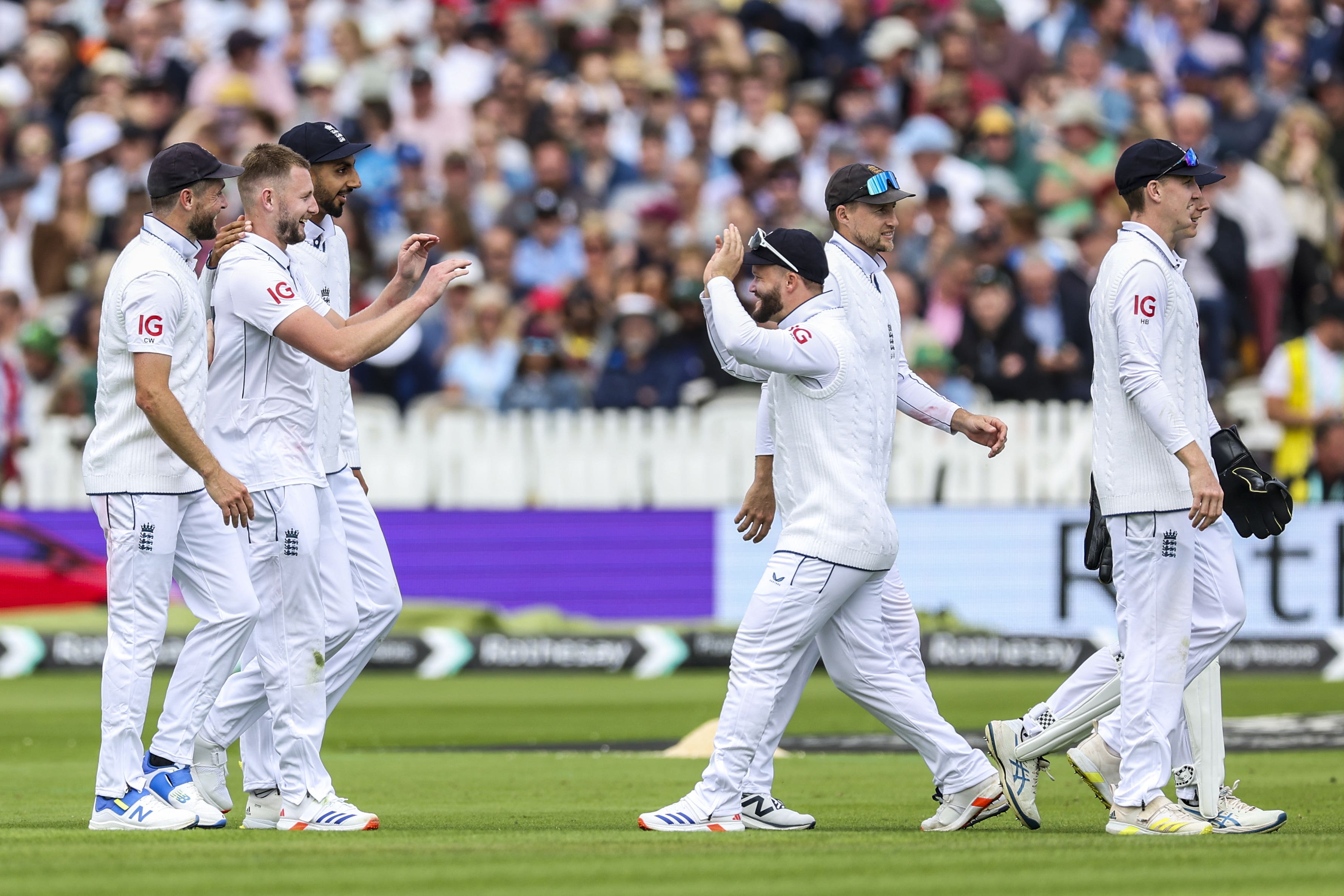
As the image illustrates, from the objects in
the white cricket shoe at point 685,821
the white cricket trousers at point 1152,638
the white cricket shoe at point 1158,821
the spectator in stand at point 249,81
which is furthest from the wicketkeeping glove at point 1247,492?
the spectator in stand at point 249,81

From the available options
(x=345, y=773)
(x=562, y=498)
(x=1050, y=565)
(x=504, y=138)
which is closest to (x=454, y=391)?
(x=562, y=498)

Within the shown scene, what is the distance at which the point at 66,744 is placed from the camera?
12.8 metres

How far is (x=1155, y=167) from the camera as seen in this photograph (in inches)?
329

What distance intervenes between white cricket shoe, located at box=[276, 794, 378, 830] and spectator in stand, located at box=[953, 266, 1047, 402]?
10893mm

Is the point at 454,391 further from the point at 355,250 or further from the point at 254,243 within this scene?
the point at 254,243

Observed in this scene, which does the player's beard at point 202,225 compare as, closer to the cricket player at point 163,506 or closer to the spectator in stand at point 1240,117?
the cricket player at point 163,506

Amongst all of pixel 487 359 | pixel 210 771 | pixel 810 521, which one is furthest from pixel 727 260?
pixel 487 359

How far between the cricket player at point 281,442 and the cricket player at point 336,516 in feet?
0.42

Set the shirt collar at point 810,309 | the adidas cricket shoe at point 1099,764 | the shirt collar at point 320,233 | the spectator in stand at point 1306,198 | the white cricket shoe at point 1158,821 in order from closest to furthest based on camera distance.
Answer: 1. the white cricket shoe at point 1158,821
2. the shirt collar at point 810,309
3. the adidas cricket shoe at point 1099,764
4. the shirt collar at point 320,233
5. the spectator in stand at point 1306,198

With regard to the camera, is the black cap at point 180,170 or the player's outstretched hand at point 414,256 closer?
the black cap at point 180,170

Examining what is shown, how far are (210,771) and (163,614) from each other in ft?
2.70

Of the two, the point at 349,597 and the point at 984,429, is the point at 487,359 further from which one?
the point at 984,429

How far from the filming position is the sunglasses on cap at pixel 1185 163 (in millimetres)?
8336

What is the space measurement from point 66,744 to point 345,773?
2.64 m
